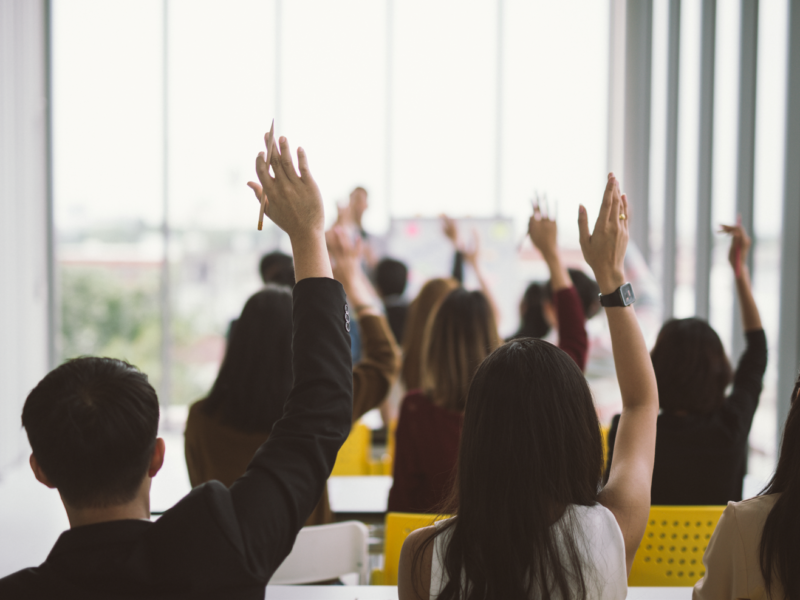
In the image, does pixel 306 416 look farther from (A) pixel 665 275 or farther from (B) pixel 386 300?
(A) pixel 665 275

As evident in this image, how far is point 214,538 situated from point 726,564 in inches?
36.0

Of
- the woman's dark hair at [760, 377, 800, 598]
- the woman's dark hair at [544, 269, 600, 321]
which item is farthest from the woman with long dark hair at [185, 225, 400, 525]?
the woman's dark hair at [544, 269, 600, 321]

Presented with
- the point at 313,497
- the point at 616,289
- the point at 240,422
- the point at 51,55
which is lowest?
the point at 240,422

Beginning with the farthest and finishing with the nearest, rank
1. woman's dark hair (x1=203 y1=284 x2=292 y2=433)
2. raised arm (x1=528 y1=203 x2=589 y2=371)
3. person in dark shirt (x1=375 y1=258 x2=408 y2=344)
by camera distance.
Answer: person in dark shirt (x1=375 y1=258 x2=408 y2=344) → raised arm (x1=528 y1=203 x2=589 y2=371) → woman's dark hair (x1=203 y1=284 x2=292 y2=433)

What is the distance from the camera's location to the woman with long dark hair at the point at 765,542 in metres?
1.13

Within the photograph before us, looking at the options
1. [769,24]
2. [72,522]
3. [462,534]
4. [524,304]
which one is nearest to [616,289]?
[462,534]

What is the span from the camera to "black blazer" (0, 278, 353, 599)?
84cm

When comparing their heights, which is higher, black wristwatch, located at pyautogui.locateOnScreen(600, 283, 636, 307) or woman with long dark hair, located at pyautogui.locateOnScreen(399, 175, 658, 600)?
black wristwatch, located at pyautogui.locateOnScreen(600, 283, 636, 307)

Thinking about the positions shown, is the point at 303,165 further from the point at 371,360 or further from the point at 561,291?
the point at 561,291

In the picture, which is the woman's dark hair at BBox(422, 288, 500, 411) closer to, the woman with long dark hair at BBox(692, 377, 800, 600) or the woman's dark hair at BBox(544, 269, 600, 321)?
the woman's dark hair at BBox(544, 269, 600, 321)

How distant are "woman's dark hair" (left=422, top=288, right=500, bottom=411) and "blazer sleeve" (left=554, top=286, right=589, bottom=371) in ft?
0.96

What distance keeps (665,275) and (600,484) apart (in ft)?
16.3

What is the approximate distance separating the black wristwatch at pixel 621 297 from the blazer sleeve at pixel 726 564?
1.39 feet

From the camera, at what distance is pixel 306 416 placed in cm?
96
